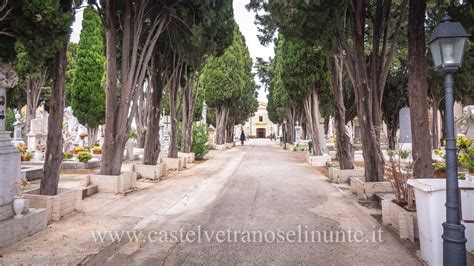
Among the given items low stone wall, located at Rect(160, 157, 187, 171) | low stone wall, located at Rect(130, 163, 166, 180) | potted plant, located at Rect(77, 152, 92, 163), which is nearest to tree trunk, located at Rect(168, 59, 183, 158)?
low stone wall, located at Rect(160, 157, 187, 171)

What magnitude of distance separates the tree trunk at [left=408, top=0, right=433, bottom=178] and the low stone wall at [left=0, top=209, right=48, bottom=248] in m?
6.25

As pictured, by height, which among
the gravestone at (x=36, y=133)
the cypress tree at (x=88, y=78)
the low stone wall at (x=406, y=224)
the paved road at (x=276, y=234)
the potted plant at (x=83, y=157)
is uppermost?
the cypress tree at (x=88, y=78)

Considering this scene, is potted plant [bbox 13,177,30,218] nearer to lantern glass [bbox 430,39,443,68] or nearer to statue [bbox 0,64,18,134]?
statue [bbox 0,64,18,134]

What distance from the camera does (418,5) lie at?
18.0 ft

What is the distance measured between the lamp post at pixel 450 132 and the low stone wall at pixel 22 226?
209 inches

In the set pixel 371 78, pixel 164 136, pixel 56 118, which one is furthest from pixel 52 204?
pixel 164 136

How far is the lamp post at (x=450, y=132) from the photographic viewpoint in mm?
3182

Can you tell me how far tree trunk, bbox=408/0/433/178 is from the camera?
18.0 feet

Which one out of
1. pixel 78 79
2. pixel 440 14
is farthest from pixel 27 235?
pixel 78 79

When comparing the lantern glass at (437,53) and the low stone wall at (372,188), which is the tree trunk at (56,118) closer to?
the lantern glass at (437,53)

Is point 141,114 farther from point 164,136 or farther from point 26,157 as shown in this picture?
point 164,136

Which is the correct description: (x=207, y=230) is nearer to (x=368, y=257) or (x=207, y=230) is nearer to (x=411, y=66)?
(x=368, y=257)

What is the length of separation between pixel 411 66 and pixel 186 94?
40.6 feet

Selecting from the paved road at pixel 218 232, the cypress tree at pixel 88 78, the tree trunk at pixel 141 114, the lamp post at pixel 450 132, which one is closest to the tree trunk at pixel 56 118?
the paved road at pixel 218 232
